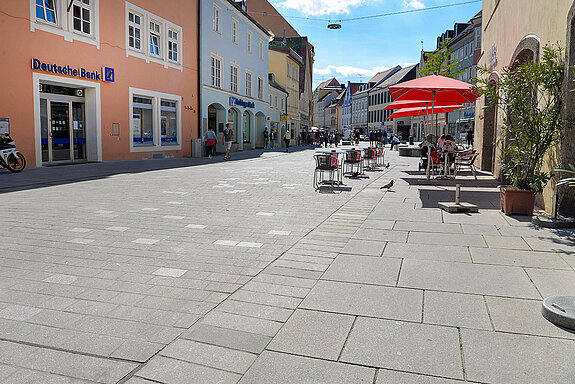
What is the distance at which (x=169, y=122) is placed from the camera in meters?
24.2

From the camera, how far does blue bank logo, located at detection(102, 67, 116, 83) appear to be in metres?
18.8

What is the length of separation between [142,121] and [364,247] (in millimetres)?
18293

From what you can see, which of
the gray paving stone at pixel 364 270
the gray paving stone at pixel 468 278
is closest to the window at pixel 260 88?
the gray paving stone at pixel 364 270

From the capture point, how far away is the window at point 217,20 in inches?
1121

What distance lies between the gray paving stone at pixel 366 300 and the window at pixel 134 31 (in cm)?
1926

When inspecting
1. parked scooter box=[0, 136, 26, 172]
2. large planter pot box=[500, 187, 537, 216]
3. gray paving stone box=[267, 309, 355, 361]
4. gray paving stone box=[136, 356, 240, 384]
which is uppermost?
parked scooter box=[0, 136, 26, 172]

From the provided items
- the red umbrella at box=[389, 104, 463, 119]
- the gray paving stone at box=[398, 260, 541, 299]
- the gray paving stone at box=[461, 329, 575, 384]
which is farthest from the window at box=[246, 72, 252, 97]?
the gray paving stone at box=[461, 329, 575, 384]

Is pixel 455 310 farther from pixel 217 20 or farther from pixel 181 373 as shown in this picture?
pixel 217 20

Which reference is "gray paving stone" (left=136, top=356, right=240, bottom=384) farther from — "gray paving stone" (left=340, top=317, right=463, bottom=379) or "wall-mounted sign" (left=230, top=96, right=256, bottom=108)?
"wall-mounted sign" (left=230, top=96, right=256, bottom=108)

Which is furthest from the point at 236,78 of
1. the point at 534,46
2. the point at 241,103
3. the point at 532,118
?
the point at 532,118

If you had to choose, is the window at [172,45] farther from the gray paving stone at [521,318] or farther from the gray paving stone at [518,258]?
the gray paving stone at [521,318]

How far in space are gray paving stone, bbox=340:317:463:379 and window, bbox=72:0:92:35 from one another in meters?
17.6

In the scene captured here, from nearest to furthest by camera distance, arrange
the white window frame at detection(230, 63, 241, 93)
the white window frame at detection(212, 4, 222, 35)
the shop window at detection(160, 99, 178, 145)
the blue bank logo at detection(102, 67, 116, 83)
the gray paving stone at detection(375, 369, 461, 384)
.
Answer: the gray paving stone at detection(375, 369, 461, 384) → the blue bank logo at detection(102, 67, 116, 83) → the shop window at detection(160, 99, 178, 145) → the white window frame at detection(212, 4, 222, 35) → the white window frame at detection(230, 63, 241, 93)

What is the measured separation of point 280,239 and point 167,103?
1951 centimetres
